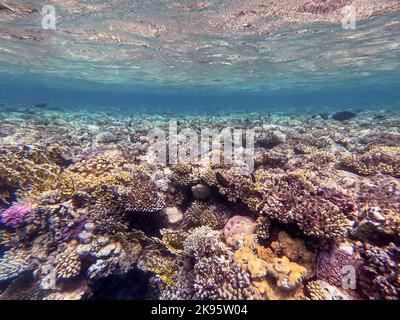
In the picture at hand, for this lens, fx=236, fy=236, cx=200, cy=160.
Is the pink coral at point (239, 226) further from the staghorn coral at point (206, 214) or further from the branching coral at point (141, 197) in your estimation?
the branching coral at point (141, 197)

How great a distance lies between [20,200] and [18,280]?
1790mm

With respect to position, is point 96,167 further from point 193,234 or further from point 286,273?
point 286,273

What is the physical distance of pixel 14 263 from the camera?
4719 millimetres

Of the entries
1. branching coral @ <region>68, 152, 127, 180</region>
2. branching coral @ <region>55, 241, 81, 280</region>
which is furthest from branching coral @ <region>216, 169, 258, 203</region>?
branching coral @ <region>55, 241, 81, 280</region>

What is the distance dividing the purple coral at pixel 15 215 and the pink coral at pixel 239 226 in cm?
436

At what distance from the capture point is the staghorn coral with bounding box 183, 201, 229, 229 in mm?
5302

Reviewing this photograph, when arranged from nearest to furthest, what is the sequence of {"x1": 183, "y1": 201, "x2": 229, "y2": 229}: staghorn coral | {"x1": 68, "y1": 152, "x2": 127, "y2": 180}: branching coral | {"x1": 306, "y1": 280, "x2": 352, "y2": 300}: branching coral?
{"x1": 306, "y1": 280, "x2": 352, "y2": 300}: branching coral, {"x1": 183, "y1": 201, "x2": 229, "y2": 229}: staghorn coral, {"x1": 68, "y1": 152, "x2": 127, "y2": 180}: branching coral

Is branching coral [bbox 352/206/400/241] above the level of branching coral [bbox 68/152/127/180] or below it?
below

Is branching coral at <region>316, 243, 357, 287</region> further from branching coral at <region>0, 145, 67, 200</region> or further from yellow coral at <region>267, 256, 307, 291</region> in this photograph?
branching coral at <region>0, 145, 67, 200</region>

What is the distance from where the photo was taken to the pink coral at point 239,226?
4.57m

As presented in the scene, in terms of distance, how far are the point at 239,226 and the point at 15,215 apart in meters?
4.87

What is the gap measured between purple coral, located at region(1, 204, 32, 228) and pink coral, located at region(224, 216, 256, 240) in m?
4.36

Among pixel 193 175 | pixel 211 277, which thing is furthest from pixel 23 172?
pixel 211 277

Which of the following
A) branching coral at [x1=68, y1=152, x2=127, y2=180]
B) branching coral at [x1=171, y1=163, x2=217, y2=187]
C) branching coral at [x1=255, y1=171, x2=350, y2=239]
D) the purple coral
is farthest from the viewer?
branching coral at [x1=68, y1=152, x2=127, y2=180]
